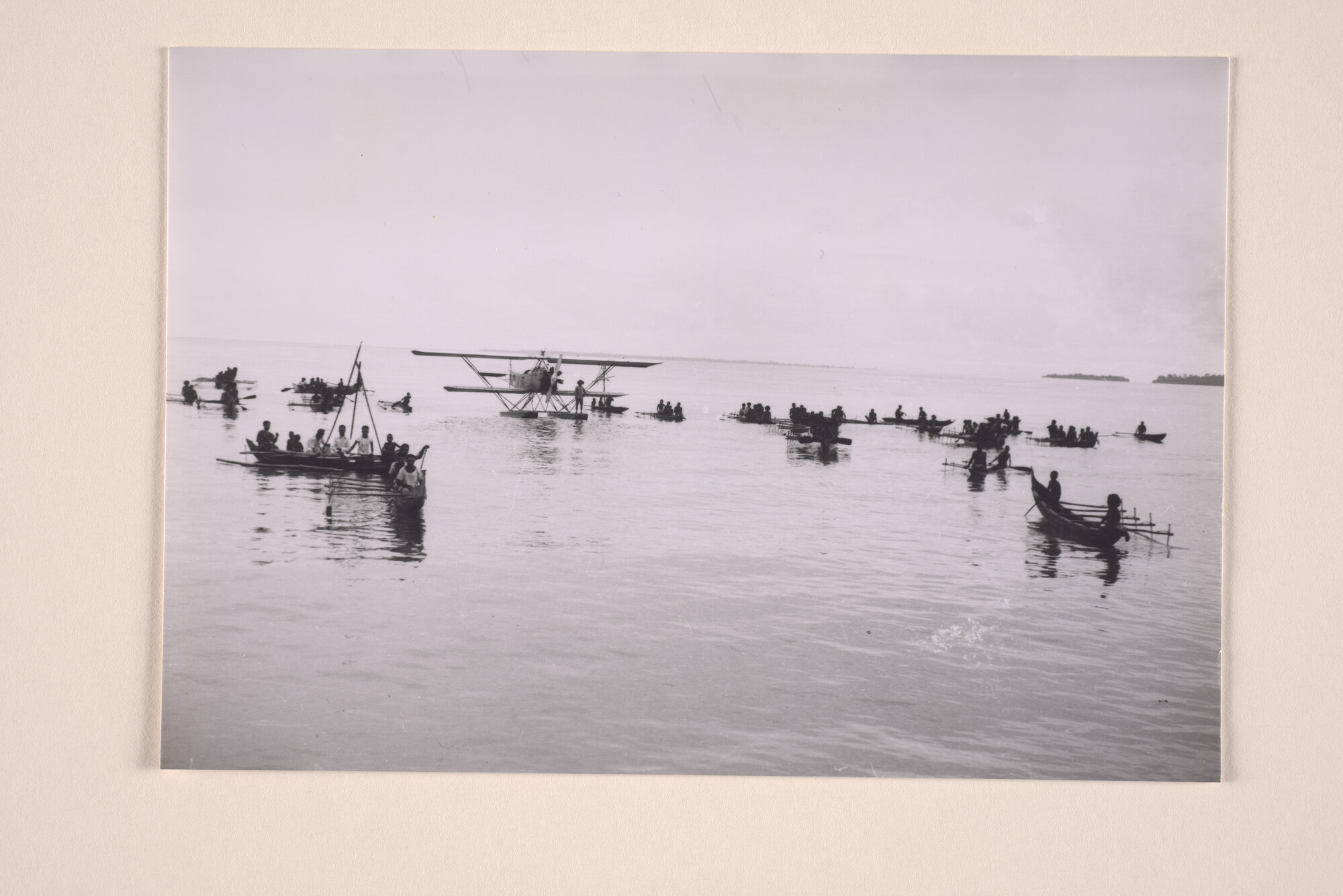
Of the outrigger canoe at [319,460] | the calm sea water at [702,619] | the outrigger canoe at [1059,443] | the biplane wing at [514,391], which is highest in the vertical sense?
the biplane wing at [514,391]

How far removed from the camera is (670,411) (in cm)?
272

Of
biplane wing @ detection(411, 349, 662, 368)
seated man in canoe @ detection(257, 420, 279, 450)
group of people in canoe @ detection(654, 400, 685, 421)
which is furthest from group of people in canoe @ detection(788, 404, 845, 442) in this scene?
seated man in canoe @ detection(257, 420, 279, 450)

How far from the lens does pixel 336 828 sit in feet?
8.62

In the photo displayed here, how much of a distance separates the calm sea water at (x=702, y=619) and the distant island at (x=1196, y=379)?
1.2 inches

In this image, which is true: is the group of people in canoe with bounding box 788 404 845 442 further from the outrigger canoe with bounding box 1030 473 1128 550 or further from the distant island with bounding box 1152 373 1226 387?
the distant island with bounding box 1152 373 1226 387

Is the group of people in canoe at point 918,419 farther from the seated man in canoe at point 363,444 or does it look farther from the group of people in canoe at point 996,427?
the seated man in canoe at point 363,444

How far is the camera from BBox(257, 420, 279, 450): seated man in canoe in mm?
2652

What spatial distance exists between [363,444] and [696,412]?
87cm

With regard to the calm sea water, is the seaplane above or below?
above

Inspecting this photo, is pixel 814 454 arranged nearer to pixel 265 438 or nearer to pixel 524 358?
pixel 524 358

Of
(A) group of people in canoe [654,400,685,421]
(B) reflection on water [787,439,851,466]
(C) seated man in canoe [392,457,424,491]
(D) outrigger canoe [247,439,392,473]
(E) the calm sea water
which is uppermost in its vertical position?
(A) group of people in canoe [654,400,685,421]

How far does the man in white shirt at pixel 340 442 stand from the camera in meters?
2.68

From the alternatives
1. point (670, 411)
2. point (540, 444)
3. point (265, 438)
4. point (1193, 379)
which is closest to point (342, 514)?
point (265, 438)

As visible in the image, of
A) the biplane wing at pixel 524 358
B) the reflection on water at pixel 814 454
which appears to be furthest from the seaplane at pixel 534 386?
the reflection on water at pixel 814 454
